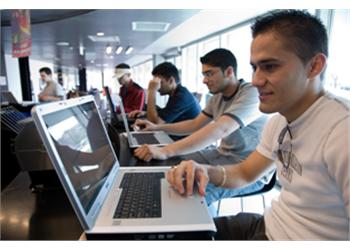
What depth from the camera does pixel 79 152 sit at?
68 cm

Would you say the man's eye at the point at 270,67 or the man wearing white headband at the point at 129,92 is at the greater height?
the man's eye at the point at 270,67

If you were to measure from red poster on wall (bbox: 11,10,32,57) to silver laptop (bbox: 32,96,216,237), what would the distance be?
2428mm

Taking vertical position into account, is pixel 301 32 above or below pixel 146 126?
above

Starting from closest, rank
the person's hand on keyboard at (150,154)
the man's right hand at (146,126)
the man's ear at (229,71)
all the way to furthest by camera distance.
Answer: the person's hand on keyboard at (150,154)
the man's ear at (229,71)
the man's right hand at (146,126)

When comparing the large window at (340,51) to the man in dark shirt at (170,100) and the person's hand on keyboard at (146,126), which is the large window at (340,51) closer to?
the man in dark shirt at (170,100)

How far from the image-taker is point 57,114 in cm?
61

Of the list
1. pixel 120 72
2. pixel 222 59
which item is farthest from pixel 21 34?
pixel 222 59

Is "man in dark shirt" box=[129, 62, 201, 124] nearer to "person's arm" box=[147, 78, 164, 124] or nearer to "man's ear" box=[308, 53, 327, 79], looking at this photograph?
"person's arm" box=[147, 78, 164, 124]

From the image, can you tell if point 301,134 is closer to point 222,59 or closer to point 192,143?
point 192,143

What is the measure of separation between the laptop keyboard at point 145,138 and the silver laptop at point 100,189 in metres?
0.60

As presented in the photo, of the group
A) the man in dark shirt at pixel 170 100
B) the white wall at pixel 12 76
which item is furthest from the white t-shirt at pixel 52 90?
the man in dark shirt at pixel 170 100

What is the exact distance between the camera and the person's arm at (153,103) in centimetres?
254

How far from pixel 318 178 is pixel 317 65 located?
314 mm

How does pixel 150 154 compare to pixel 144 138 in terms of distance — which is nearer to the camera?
pixel 150 154
